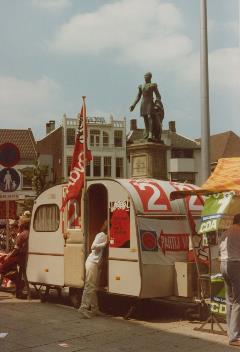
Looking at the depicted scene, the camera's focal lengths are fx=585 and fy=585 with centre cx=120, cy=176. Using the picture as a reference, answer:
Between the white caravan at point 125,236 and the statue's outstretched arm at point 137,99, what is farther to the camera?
the statue's outstretched arm at point 137,99

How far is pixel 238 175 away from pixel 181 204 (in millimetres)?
1845

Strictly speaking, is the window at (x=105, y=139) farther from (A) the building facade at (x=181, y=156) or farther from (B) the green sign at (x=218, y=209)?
(B) the green sign at (x=218, y=209)

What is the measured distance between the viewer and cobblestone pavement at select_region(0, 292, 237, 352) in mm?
7246

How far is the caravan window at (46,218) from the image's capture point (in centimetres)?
1105

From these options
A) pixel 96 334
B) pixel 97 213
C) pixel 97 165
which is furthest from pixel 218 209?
pixel 97 165

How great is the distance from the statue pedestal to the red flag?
6730 millimetres

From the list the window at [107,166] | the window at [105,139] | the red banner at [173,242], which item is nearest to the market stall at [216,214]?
the red banner at [173,242]

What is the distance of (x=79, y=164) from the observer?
10.5 metres

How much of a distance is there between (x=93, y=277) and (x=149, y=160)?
8.27 meters

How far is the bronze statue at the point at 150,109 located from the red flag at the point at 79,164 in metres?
7.26

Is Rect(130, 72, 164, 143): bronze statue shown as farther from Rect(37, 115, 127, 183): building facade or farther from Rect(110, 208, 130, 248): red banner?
Rect(37, 115, 127, 183): building facade

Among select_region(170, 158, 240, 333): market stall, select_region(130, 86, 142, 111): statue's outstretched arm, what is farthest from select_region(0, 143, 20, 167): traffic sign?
select_region(130, 86, 142, 111): statue's outstretched arm

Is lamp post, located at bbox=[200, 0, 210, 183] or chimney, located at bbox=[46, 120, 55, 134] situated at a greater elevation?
chimney, located at bbox=[46, 120, 55, 134]

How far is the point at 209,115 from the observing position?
12.3 metres
